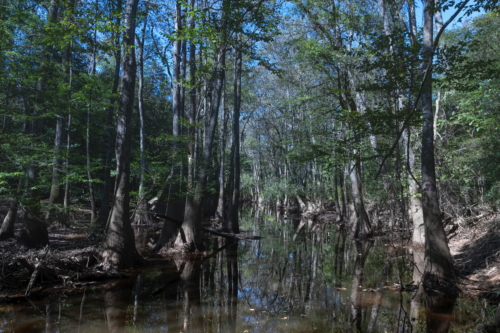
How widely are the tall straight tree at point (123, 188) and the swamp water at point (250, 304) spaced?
2.36 ft

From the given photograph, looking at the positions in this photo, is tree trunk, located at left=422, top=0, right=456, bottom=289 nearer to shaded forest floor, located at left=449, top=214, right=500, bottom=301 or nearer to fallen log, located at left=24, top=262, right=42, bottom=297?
shaded forest floor, located at left=449, top=214, right=500, bottom=301

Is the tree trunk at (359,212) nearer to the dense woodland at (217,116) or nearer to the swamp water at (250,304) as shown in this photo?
the dense woodland at (217,116)

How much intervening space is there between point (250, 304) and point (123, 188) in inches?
180

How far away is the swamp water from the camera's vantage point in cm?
568

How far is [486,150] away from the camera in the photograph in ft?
34.4

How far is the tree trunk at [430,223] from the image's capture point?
25.3ft

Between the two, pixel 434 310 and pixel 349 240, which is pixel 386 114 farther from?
pixel 349 240

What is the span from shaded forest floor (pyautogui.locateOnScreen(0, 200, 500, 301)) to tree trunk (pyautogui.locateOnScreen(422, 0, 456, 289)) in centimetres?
48

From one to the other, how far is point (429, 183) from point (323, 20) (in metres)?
11.8

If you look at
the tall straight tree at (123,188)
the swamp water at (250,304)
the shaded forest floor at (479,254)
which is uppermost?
the tall straight tree at (123,188)

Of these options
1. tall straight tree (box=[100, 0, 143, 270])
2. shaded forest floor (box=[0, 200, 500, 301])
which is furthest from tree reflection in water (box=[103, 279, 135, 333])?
tall straight tree (box=[100, 0, 143, 270])

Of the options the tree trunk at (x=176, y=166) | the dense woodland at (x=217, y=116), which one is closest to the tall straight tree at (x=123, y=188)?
the dense woodland at (x=217, y=116)

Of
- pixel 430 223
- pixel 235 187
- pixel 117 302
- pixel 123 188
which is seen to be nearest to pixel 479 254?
pixel 430 223

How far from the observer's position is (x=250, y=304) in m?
6.96
